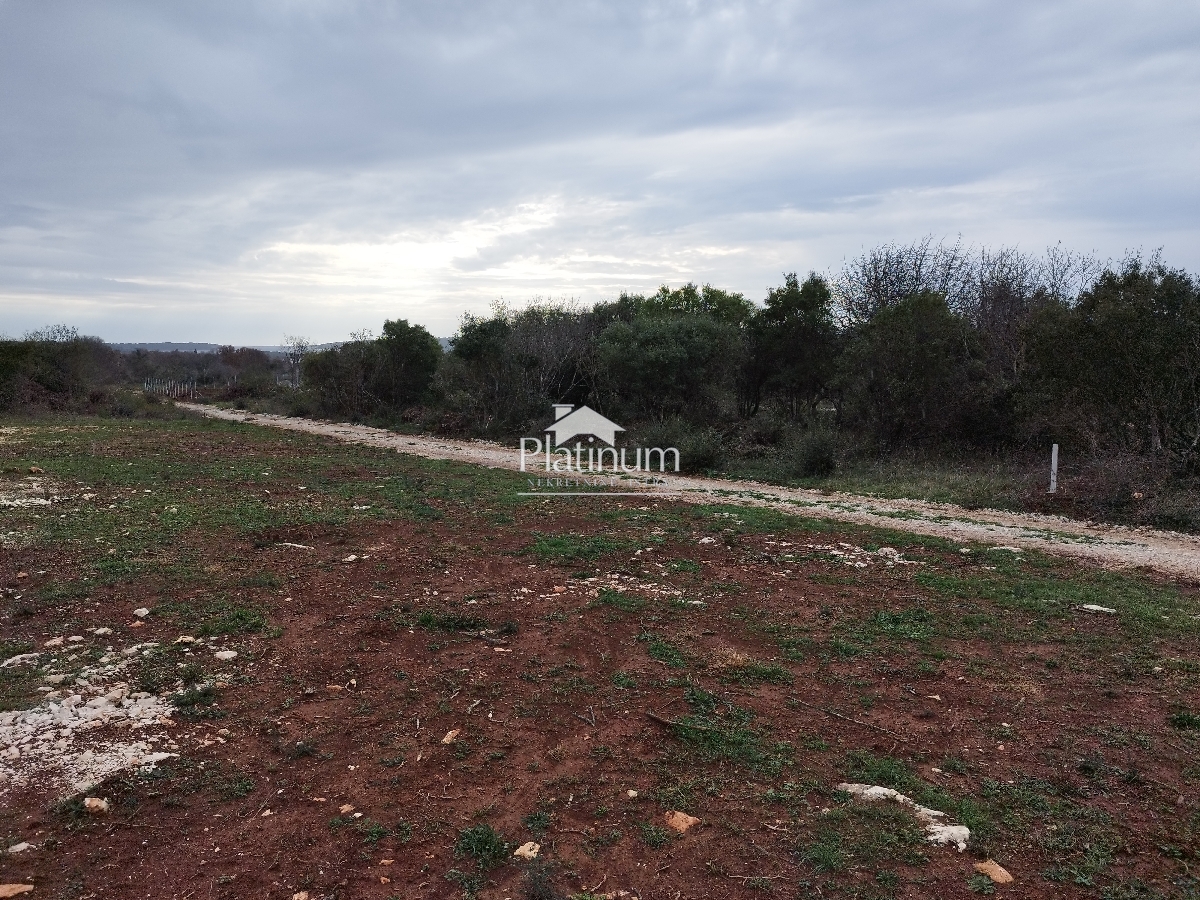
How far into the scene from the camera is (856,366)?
16250mm

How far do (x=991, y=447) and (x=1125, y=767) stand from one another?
13.1m

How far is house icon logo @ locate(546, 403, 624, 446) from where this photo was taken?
1856 centimetres

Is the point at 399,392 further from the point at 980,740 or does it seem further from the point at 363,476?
the point at 980,740

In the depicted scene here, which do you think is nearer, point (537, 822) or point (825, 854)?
point (825, 854)

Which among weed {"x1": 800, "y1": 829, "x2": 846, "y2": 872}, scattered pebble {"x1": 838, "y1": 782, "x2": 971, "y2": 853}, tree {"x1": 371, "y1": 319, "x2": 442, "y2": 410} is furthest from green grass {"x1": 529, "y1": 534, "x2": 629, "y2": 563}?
tree {"x1": 371, "y1": 319, "x2": 442, "y2": 410}

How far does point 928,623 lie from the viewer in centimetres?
581

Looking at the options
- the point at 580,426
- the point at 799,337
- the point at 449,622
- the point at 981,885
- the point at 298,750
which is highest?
the point at 799,337

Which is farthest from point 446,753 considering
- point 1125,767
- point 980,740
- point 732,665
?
point 1125,767

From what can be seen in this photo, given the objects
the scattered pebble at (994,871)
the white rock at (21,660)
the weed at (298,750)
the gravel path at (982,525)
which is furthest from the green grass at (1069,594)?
the white rock at (21,660)

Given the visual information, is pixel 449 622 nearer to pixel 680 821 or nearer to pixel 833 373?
pixel 680 821

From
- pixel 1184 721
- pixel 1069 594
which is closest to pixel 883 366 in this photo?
pixel 1069 594

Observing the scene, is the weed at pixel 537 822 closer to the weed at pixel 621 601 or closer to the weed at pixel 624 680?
the weed at pixel 624 680

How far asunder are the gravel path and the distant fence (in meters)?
37.1

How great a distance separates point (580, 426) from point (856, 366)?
7146mm
